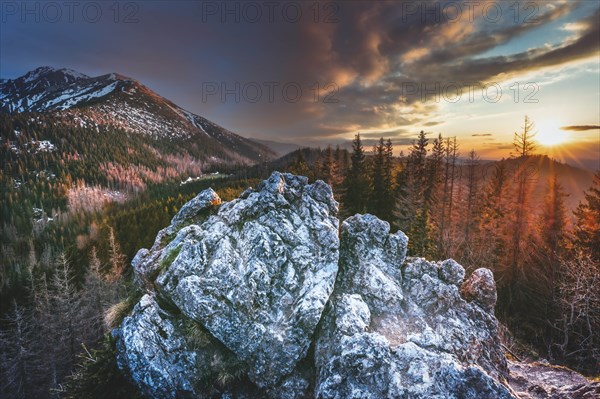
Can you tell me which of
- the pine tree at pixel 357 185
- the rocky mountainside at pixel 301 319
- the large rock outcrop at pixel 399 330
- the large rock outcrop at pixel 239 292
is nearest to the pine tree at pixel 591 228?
the rocky mountainside at pixel 301 319

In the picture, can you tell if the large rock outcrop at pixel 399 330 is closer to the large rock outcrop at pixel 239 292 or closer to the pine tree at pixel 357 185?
the large rock outcrop at pixel 239 292

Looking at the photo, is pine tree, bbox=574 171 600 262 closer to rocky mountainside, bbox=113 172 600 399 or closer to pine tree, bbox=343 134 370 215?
rocky mountainside, bbox=113 172 600 399

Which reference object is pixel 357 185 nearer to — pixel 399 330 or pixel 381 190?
pixel 381 190

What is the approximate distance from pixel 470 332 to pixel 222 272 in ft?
29.5

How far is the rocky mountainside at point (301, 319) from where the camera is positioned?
26.6 feet

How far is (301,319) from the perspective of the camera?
30.4 ft

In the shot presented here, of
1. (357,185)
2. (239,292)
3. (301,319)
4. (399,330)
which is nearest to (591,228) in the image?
(399,330)

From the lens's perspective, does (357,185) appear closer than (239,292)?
No

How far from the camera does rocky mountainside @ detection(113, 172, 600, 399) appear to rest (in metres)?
8.11

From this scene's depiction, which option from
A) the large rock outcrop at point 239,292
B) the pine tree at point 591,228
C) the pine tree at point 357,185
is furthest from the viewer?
the pine tree at point 357,185

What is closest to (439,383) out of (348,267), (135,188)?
(348,267)

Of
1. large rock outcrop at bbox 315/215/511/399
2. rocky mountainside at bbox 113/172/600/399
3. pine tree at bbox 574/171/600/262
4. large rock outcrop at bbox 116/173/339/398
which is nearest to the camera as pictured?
large rock outcrop at bbox 315/215/511/399

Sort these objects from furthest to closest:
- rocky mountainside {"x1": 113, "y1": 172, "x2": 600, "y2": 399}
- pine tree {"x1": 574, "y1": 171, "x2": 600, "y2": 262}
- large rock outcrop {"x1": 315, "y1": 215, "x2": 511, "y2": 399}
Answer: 1. pine tree {"x1": 574, "y1": 171, "x2": 600, "y2": 262}
2. rocky mountainside {"x1": 113, "y1": 172, "x2": 600, "y2": 399}
3. large rock outcrop {"x1": 315, "y1": 215, "x2": 511, "y2": 399}

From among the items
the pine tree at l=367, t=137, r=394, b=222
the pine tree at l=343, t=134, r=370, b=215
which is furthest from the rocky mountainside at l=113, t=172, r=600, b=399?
the pine tree at l=367, t=137, r=394, b=222
